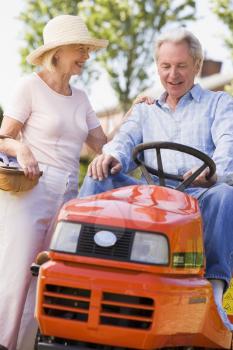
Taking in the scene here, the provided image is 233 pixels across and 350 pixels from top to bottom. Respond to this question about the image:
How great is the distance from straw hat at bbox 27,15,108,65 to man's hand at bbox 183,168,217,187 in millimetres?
1509

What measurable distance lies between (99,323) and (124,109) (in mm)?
21538

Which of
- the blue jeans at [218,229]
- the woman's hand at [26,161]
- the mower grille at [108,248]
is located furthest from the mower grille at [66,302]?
the woman's hand at [26,161]

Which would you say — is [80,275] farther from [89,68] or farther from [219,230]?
[89,68]

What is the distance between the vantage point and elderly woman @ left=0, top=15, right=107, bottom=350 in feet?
18.8

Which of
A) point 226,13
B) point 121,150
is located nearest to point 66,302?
point 121,150

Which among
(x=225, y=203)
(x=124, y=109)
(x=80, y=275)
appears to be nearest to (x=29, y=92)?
(x=225, y=203)

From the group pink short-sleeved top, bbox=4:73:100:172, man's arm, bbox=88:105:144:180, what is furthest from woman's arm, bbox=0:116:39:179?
man's arm, bbox=88:105:144:180

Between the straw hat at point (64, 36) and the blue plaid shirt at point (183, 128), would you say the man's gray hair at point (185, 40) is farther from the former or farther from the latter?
the straw hat at point (64, 36)

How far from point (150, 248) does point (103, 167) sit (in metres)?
1.01

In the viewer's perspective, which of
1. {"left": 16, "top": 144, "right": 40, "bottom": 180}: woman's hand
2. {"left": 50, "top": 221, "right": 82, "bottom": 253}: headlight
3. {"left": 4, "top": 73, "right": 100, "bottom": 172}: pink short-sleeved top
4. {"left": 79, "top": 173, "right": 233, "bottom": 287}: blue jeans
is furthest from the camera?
{"left": 4, "top": 73, "right": 100, "bottom": 172}: pink short-sleeved top

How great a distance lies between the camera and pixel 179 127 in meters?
5.57

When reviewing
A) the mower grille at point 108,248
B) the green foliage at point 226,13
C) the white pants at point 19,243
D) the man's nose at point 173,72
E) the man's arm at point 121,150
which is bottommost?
the white pants at point 19,243

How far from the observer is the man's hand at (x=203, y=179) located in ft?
16.2

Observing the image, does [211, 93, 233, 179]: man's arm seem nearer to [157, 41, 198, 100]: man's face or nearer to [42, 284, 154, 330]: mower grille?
[157, 41, 198, 100]: man's face
